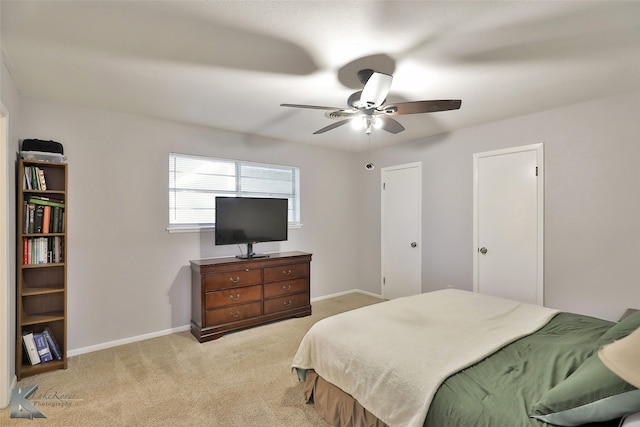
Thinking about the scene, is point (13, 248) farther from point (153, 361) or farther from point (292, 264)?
point (292, 264)

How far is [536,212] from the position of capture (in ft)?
11.1

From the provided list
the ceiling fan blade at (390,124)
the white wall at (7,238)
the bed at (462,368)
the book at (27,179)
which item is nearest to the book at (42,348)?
the white wall at (7,238)

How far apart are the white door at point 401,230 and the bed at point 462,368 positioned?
2006mm

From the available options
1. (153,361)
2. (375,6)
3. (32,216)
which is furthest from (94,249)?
(375,6)

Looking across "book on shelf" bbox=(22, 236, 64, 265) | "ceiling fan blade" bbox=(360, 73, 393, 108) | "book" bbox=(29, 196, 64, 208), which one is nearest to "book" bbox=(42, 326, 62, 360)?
"book on shelf" bbox=(22, 236, 64, 265)

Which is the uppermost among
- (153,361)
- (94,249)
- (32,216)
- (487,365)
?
(32,216)

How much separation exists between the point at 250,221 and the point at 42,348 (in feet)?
7.29

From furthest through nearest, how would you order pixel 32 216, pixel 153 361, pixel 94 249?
pixel 94 249 → pixel 153 361 → pixel 32 216

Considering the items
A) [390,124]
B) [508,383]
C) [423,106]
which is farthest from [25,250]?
[508,383]

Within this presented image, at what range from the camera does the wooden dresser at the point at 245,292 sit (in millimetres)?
3365

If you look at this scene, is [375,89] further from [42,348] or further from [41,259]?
[42,348]

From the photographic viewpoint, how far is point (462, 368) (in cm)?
153

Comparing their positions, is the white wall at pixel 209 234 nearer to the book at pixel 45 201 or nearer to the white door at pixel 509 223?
the white door at pixel 509 223

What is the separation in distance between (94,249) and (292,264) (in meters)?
2.16
